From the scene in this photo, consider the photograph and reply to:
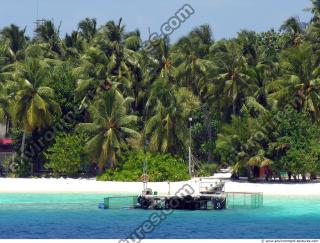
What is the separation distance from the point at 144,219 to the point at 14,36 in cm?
4995

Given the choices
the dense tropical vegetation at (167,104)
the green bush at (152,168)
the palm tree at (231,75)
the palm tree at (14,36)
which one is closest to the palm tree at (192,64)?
the dense tropical vegetation at (167,104)

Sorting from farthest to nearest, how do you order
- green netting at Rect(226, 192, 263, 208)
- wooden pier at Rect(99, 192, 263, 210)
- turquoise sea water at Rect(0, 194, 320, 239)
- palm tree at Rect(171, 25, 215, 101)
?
1. palm tree at Rect(171, 25, 215, 101)
2. green netting at Rect(226, 192, 263, 208)
3. wooden pier at Rect(99, 192, 263, 210)
4. turquoise sea water at Rect(0, 194, 320, 239)

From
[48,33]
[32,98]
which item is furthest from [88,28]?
[32,98]

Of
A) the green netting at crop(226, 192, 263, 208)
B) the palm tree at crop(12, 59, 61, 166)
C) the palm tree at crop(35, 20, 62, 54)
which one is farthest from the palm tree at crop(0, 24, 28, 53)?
the green netting at crop(226, 192, 263, 208)

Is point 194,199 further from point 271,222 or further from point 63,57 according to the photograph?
point 63,57

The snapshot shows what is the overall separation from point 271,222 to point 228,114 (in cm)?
3319

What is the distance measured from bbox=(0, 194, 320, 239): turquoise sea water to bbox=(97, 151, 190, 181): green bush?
7.67m

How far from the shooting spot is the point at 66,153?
8062 cm

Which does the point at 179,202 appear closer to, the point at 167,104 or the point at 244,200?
the point at 244,200

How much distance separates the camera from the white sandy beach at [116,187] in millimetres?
73812

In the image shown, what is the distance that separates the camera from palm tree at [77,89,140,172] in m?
77.3

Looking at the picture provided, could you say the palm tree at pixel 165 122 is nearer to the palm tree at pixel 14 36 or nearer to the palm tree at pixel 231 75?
the palm tree at pixel 231 75

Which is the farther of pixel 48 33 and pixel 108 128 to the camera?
pixel 48 33

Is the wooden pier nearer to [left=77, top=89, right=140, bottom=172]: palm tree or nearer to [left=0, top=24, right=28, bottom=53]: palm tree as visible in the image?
[left=77, top=89, right=140, bottom=172]: palm tree
